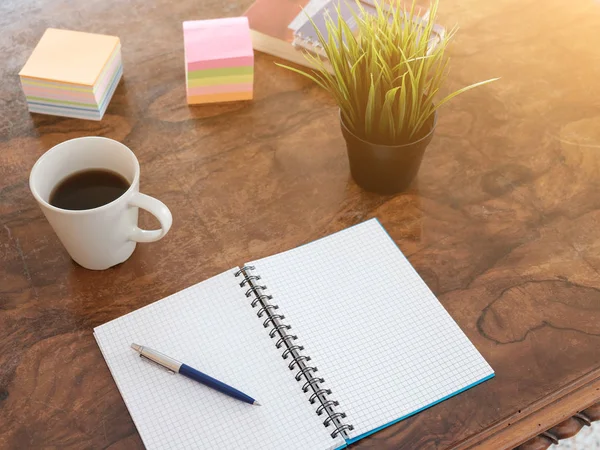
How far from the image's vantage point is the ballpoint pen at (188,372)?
73 centimetres

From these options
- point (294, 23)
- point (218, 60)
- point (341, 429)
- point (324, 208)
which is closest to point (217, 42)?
point (218, 60)

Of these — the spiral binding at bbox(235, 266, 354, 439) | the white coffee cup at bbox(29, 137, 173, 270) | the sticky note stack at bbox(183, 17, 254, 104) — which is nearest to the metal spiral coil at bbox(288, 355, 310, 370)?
the spiral binding at bbox(235, 266, 354, 439)

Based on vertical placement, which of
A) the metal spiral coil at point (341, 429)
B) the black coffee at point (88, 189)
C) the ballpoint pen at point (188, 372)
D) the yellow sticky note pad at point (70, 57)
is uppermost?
the yellow sticky note pad at point (70, 57)

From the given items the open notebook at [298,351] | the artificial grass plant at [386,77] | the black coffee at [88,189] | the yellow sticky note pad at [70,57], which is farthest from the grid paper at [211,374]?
the yellow sticky note pad at [70,57]

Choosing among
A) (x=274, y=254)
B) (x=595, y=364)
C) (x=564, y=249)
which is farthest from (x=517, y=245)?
(x=274, y=254)

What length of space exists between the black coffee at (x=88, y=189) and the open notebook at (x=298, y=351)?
0.47ft

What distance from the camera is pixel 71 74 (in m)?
0.97

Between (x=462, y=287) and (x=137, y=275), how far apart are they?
16.1 inches

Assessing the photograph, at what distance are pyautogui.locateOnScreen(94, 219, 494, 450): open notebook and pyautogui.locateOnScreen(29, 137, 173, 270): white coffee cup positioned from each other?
0.08 metres

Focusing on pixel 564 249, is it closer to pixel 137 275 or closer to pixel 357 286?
pixel 357 286

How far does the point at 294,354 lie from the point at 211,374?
0.10 m

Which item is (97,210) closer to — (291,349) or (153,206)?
(153,206)

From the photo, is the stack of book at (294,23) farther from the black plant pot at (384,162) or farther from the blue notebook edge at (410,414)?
the blue notebook edge at (410,414)

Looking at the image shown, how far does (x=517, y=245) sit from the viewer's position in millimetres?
907
